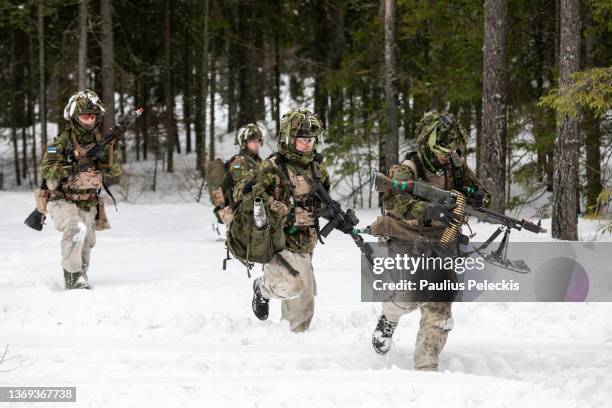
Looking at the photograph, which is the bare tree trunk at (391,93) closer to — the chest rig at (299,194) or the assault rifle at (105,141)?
the assault rifle at (105,141)

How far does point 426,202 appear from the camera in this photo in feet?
18.5

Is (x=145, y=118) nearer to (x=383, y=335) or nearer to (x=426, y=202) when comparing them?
(x=383, y=335)

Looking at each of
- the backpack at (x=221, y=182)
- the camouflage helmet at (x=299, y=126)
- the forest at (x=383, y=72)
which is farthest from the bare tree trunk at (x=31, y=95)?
the camouflage helmet at (x=299, y=126)

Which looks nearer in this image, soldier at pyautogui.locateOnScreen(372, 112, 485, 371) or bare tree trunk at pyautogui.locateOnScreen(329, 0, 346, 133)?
soldier at pyautogui.locateOnScreen(372, 112, 485, 371)

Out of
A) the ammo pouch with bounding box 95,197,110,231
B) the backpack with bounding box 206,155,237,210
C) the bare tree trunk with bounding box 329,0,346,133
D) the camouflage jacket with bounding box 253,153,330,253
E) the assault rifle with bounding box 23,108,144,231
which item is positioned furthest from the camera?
the bare tree trunk with bounding box 329,0,346,133

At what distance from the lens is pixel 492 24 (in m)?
12.8

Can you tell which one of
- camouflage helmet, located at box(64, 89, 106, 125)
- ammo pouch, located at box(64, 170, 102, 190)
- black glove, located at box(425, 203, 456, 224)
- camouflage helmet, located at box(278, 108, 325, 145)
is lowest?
ammo pouch, located at box(64, 170, 102, 190)

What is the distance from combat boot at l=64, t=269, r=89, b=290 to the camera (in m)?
8.98

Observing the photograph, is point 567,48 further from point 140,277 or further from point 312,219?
point 140,277

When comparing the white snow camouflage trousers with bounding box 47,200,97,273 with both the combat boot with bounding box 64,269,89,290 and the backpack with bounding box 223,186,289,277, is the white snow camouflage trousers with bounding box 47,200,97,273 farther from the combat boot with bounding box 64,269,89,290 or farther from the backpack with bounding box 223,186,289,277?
the backpack with bounding box 223,186,289,277

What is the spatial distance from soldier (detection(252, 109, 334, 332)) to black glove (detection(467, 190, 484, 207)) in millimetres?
1535

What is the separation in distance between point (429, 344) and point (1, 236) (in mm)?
11874

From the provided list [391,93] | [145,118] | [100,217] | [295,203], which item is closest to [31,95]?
[145,118]

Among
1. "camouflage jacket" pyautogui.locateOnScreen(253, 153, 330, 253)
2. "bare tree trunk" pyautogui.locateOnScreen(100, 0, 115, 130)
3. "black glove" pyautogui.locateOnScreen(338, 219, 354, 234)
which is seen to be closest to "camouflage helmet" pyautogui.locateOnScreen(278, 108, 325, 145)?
"camouflage jacket" pyautogui.locateOnScreen(253, 153, 330, 253)
